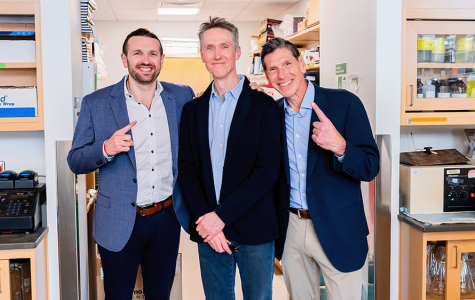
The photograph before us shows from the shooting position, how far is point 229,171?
72.5 inches

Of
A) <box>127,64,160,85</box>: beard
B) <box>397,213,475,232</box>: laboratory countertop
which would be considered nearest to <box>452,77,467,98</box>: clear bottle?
<box>397,213,475,232</box>: laboratory countertop

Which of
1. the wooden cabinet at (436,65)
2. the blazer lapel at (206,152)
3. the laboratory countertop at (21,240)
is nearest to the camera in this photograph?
the blazer lapel at (206,152)

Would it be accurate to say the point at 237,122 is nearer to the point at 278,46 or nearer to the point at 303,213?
the point at 278,46

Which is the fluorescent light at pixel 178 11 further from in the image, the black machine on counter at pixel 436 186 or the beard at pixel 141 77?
the black machine on counter at pixel 436 186

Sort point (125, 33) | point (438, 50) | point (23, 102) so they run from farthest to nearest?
point (125, 33)
point (438, 50)
point (23, 102)

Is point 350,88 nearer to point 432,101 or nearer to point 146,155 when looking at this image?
point 432,101

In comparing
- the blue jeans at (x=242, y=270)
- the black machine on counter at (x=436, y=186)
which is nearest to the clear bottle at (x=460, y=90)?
the black machine on counter at (x=436, y=186)

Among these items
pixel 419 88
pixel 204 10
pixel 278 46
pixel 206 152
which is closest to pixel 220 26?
pixel 278 46

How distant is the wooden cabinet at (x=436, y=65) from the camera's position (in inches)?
98.4

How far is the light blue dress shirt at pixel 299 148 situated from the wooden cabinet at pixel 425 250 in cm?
85

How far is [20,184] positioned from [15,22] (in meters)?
1.01

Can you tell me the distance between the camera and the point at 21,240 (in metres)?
2.18

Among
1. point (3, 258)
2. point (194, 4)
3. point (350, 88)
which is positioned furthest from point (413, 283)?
point (194, 4)

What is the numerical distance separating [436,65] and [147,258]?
2067 millimetres
